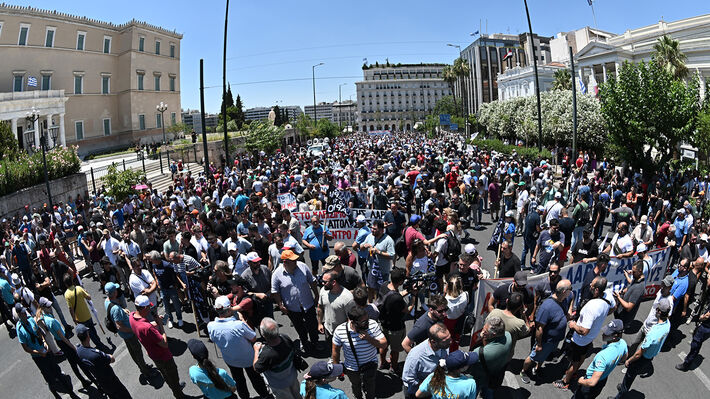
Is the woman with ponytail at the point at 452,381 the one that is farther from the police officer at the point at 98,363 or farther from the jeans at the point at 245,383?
the police officer at the point at 98,363

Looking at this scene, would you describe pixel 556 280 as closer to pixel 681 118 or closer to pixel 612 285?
pixel 612 285

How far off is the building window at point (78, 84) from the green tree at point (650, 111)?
53.2 meters

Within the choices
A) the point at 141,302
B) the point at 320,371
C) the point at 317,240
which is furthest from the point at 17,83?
the point at 320,371

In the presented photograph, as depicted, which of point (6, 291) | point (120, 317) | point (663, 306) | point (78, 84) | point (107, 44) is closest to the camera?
point (663, 306)

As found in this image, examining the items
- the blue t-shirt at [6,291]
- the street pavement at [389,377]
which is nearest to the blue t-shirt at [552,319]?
the street pavement at [389,377]

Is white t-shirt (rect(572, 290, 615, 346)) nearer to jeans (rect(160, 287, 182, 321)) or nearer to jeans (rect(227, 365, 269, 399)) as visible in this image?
jeans (rect(227, 365, 269, 399))

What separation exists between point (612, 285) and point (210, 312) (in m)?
7.08

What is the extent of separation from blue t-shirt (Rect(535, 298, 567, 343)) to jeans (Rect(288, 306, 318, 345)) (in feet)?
10.3

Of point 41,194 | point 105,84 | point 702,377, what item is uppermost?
point 105,84

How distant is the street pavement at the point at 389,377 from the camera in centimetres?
627

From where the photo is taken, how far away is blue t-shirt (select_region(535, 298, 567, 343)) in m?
6.12

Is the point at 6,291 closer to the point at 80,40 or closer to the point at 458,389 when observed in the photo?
the point at 458,389

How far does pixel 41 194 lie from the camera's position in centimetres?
2277

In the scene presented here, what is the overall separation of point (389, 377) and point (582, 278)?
12.9ft
